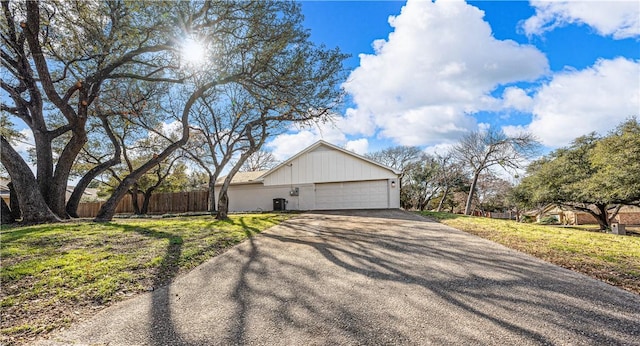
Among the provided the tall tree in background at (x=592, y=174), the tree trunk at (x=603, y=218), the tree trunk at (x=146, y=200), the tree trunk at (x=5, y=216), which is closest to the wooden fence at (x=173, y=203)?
the tree trunk at (x=146, y=200)

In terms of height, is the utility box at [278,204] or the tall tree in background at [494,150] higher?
the tall tree in background at [494,150]

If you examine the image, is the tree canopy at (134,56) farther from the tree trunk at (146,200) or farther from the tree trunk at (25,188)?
the tree trunk at (146,200)

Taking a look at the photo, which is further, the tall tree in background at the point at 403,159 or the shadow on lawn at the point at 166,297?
the tall tree in background at the point at 403,159

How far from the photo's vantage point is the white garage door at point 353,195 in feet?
51.7

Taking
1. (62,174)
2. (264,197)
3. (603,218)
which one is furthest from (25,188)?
(603,218)

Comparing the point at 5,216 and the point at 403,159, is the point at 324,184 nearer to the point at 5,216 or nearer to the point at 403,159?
the point at 403,159

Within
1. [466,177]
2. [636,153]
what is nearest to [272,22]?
[636,153]

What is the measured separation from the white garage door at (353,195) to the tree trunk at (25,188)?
39.3ft

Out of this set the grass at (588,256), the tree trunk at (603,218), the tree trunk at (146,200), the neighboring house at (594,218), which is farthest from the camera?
the neighboring house at (594,218)

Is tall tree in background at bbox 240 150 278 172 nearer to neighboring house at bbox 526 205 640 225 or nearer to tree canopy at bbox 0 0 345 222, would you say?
tree canopy at bbox 0 0 345 222

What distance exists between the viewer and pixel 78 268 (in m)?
3.74

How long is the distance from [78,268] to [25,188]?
550 centimetres

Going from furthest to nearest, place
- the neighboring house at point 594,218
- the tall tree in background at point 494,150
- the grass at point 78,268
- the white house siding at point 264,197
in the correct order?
the neighboring house at point 594,218 < the tall tree in background at point 494,150 < the white house siding at point 264,197 < the grass at point 78,268

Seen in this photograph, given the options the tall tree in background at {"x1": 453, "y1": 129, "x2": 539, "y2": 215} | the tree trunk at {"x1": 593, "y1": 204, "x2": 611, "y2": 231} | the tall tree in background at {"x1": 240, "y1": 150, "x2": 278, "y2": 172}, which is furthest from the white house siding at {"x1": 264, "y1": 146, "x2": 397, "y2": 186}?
the tree trunk at {"x1": 593, "y1": 204, "x2": 611, "y2": 231}
